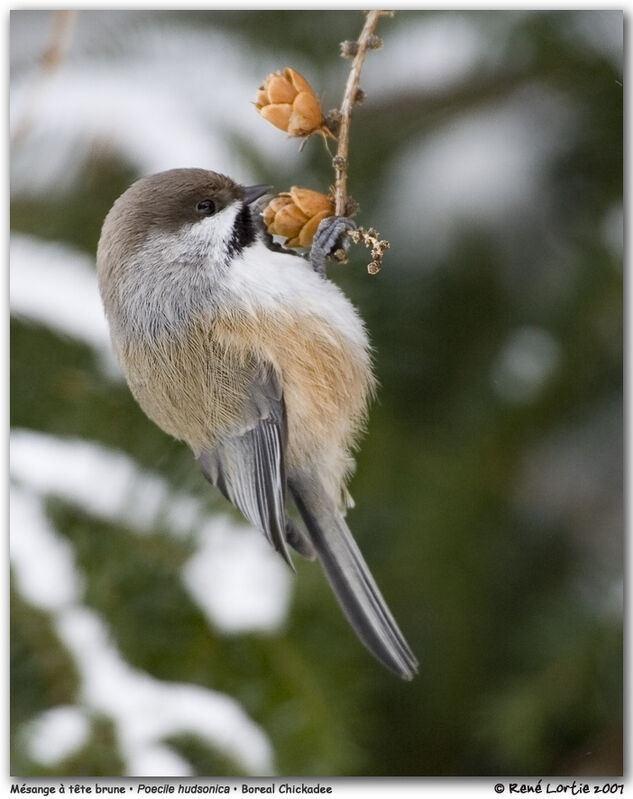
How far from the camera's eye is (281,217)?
82 cm

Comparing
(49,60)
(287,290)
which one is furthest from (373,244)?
(49,60)

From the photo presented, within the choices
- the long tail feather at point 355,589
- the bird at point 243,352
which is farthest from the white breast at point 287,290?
the long tail feather at point 355,589

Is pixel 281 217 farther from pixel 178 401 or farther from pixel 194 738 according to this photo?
pixel 194 738

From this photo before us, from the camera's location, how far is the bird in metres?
0.94

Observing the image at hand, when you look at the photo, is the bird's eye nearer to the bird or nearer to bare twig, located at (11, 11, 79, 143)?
the bird

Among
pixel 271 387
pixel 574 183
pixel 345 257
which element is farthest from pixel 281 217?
pixel 574 183

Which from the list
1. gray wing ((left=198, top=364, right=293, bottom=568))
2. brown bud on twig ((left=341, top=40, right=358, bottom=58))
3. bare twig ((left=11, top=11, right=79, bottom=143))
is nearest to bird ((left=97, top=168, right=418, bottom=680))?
gray wing ((left=198, top=364, right=293, bottom=568))

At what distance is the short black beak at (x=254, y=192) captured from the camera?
3.08ft

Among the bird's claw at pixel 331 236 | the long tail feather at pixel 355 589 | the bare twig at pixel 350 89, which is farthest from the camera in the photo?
the long tail feather at pixel 355 589

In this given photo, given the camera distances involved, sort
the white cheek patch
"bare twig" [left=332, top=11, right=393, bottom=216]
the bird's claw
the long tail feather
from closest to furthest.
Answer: "bare twig" [left=332, top=11, right=393, bottom=216]
the bird's claw
the long tail feather
the white cheek patch

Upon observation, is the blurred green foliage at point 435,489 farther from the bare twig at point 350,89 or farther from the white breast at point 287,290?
the bare twig at point 350,89

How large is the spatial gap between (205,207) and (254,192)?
72 mm

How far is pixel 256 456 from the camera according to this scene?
0.95m

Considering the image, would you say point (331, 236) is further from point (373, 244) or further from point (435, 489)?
point (435, 489)
